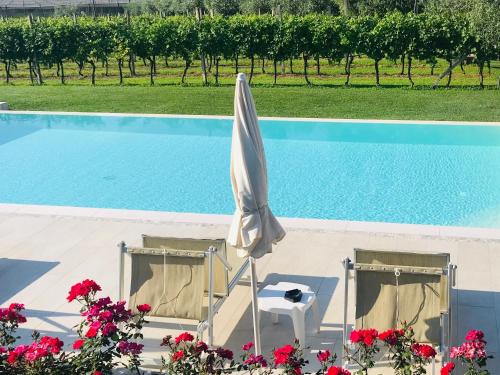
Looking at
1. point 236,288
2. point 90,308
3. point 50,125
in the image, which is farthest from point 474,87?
point 90,308

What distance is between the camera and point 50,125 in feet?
58.4

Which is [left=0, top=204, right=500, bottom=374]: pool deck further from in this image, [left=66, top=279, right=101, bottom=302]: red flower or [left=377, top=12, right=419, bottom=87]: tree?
[left=377, top=12, right=419, bottom=87]: tree

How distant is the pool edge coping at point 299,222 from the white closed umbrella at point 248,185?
11.7 ft

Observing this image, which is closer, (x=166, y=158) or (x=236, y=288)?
(x=236, y=288)

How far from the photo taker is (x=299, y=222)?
8914 mm

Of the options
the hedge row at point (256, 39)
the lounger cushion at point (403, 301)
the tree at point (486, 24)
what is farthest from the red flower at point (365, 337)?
the hedge row at point (256, 39)

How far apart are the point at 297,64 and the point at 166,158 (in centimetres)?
1536

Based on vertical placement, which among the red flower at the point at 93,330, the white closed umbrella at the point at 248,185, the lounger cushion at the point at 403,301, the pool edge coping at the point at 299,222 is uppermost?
the white closed umbrella at the point at 248,185

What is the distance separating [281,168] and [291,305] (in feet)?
25.4

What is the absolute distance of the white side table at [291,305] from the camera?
5855 millimetres

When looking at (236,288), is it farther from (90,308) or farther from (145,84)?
(145,84)

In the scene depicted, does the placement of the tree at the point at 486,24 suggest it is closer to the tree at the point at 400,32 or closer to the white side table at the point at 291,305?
the tree at the point at 400,32

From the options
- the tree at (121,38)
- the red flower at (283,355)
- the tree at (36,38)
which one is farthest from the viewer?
the tree at (36,38)

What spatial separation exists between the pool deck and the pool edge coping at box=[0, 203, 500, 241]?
0.01 meters
